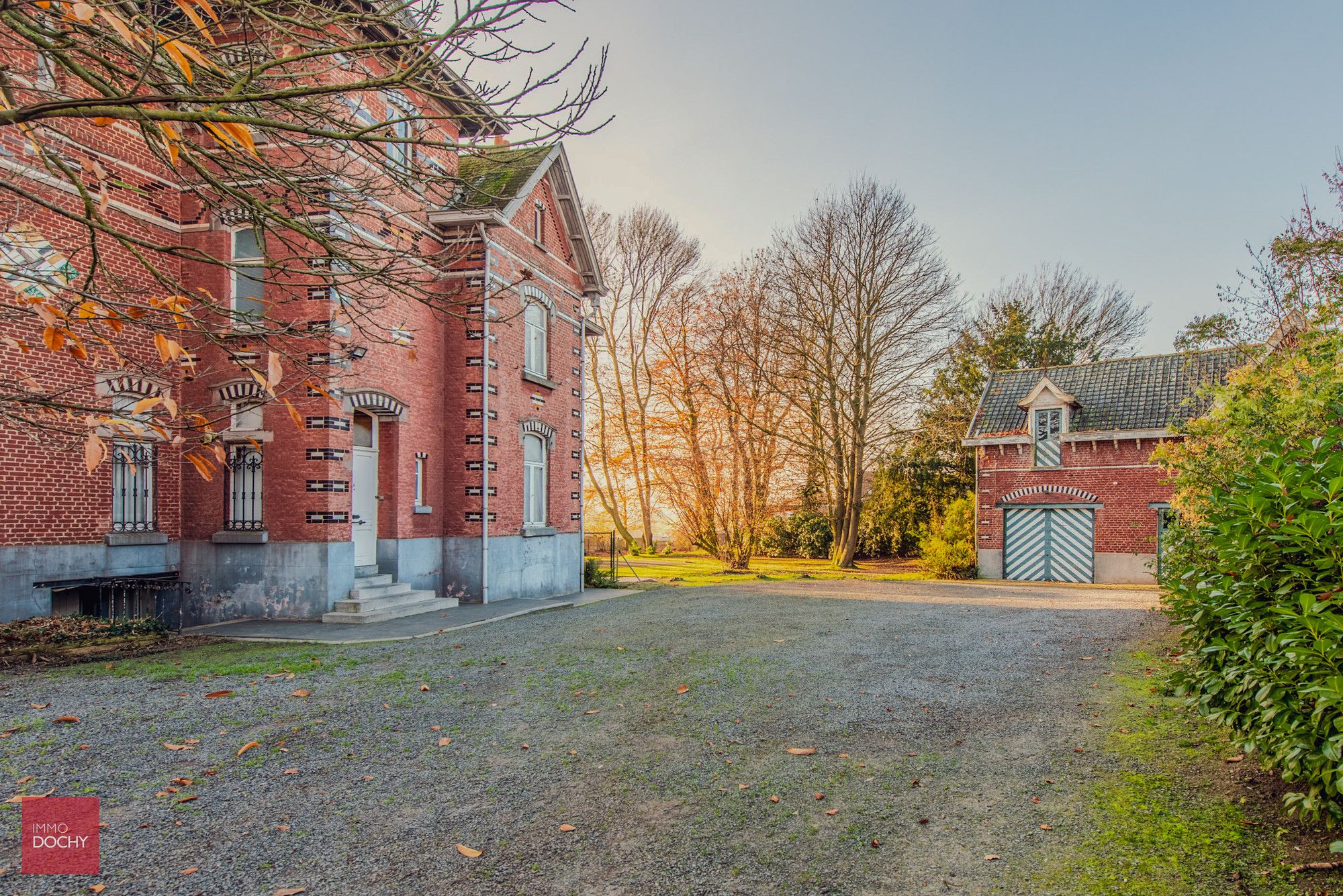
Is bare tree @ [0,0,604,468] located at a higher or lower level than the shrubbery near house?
higher

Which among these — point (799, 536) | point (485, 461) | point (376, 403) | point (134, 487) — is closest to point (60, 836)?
point (134, 487)

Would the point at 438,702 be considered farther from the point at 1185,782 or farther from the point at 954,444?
the point at 954,444

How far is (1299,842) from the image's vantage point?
3.79 metres

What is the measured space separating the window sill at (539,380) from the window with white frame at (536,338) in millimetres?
112

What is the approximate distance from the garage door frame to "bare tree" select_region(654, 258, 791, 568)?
25.2ft

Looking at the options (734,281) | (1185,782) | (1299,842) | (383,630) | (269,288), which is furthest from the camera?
(734,281)

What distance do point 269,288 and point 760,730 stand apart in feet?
33.8

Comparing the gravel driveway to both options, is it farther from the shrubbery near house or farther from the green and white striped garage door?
the green and white striped garage door

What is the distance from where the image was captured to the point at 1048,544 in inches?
971

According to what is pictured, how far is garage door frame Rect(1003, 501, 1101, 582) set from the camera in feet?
79.2

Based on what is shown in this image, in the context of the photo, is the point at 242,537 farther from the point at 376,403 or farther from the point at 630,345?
the point at 630,345

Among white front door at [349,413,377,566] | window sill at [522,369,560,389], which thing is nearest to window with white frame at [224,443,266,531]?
white front door at [349,413,377,566]

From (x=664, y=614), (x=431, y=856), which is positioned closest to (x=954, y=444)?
(x=664, y=614)

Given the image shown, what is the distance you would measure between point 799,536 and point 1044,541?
420 inches
